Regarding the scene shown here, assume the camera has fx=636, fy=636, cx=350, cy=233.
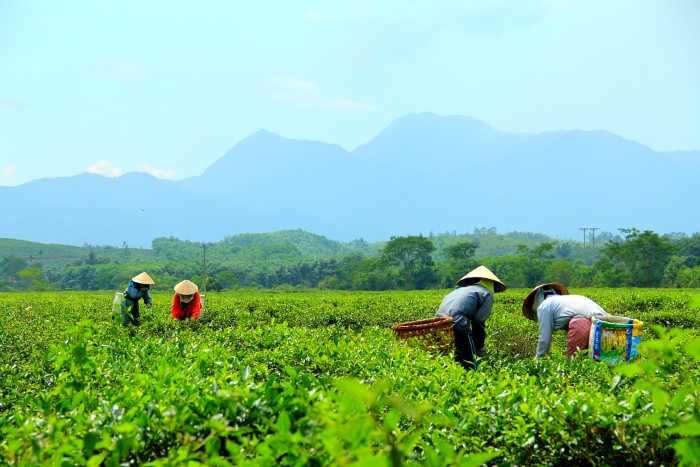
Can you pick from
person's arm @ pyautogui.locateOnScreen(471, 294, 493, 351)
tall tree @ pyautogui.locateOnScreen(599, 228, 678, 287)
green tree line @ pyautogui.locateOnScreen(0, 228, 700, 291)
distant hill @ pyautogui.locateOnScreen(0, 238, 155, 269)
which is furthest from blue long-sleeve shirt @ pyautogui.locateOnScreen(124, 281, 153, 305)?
distant hill @ pyautogui.locateOnScreen(0, 238, 155, 269)

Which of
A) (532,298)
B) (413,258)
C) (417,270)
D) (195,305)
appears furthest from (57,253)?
(532,298)

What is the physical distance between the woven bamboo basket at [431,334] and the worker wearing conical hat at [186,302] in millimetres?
3844

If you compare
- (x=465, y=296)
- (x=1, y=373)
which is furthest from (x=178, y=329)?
(x=465, y=296)

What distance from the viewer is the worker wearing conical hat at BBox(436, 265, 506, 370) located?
6.68 m

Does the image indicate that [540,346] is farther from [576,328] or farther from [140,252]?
[140,252]

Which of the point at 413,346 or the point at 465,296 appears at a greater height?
the point at 465,296

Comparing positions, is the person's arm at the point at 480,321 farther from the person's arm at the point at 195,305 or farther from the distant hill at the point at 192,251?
the distant hill at the point at 192,251

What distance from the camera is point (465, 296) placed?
6.74 meters

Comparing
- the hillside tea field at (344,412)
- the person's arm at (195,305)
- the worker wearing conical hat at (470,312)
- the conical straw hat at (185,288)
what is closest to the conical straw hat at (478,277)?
the worker wearing conical hat at (470,312)

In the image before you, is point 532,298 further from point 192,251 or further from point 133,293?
point 192,251

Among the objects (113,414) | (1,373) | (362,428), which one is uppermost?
(362,428)

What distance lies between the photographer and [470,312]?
6.75 metres

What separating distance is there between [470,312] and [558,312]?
0.91 m

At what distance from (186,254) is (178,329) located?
97.1 metres
